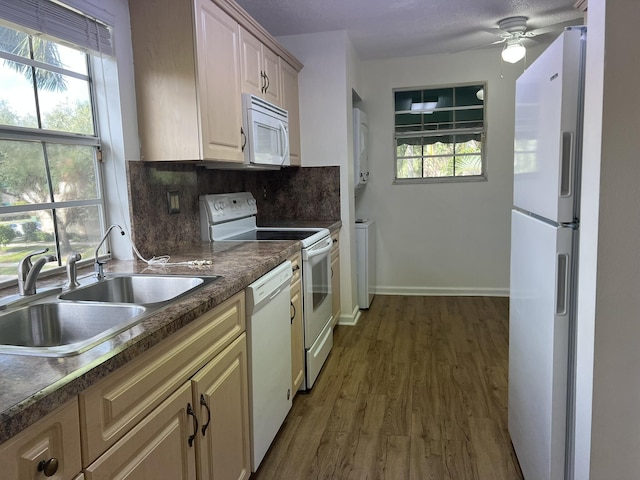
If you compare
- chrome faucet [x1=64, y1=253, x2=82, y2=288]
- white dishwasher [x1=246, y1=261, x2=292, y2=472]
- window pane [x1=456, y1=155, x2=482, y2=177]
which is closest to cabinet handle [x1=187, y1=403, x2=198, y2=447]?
white dishwasher [x1=246, y1=261, x2=292, y2=472]

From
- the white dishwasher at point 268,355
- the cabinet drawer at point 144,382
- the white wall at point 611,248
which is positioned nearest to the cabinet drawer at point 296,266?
the white dishwasher at point 268,355

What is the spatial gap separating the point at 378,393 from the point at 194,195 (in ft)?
5.19

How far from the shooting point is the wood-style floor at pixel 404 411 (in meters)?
2.04

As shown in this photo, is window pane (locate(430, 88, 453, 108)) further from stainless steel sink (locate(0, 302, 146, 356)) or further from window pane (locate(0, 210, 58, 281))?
stainless steel sink (locate(0, 302, 146, 356))

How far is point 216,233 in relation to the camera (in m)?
2.91

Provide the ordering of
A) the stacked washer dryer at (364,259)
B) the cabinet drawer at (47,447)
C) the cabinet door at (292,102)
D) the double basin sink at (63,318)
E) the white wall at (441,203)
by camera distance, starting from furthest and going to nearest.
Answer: the white wall at (441,203) < the stacked washer dryer at (364,259) < the cabinet door at (292,102) < the double basin sink at (63,318) < the cabinet drawer at (47,447)

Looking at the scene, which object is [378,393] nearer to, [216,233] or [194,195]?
[216,233]

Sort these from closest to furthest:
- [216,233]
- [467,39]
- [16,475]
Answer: [16,475], [216,233], [467,39]

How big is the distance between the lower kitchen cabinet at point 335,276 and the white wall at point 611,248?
2301 millimetres

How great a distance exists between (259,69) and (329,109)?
92 centimetres

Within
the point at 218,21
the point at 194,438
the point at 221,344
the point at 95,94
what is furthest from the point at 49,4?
the point at 194,438

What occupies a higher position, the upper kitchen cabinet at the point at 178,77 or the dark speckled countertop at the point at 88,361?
the upper kitchen cabinet at the point at 178,77

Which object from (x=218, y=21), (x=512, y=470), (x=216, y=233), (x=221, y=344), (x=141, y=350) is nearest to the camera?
(x=141, y=350)

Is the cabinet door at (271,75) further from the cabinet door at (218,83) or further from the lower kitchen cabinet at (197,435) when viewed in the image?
the lower kitchen cabinet at (197,435)
